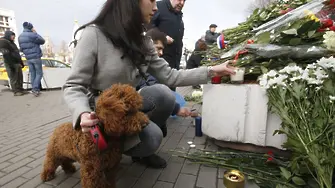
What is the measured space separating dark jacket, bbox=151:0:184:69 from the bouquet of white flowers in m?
2.07

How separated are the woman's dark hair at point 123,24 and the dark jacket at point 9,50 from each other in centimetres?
710

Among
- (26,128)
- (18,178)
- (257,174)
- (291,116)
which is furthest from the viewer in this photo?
(26,128)

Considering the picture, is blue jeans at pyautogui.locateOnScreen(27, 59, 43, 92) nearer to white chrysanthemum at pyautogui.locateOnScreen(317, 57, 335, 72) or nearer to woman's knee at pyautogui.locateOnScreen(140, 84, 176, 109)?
woman's knee at pyautogui.locateOnScreen(140, 84, 176, 109)

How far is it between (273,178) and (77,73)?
171 centimetres

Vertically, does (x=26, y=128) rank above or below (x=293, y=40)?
below

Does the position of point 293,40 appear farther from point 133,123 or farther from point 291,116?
point 133,123

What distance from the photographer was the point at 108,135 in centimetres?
132

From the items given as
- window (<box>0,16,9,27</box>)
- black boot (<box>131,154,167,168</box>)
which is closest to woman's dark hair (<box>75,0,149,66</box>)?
black boot (<box>131,154,167,168</box>)

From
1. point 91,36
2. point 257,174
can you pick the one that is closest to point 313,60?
point 257,174

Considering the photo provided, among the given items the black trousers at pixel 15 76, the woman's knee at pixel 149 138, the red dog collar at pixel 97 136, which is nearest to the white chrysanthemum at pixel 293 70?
the woman's knee at pixel 149 138

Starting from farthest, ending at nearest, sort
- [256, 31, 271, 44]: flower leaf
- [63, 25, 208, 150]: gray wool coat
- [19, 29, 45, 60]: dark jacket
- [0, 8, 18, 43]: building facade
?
[0, 8, 18, 43]: building facade < [19, 29, 45, 60]: dark jacket < [256, 31, 271, 44]: flower leaf < [63, 25, 208, 150]: gray wool coat

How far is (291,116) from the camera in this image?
168 cm

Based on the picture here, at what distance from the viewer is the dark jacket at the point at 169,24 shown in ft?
11.6

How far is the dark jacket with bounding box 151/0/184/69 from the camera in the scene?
3.53 metres
